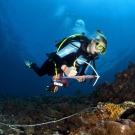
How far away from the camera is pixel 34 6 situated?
4122cm

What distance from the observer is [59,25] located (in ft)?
150

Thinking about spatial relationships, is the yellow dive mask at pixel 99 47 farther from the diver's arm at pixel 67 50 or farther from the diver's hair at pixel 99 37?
the diver's arm at pixel 67 50

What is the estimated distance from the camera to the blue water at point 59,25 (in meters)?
40.8

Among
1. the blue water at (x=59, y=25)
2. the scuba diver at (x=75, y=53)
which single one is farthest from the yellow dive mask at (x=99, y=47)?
the blue water at (x=59, y=25)

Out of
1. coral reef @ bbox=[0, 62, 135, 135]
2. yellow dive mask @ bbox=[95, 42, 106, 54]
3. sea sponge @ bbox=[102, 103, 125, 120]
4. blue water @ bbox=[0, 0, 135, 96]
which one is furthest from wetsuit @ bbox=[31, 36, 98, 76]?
blue water @ bbox=[0, 0, 135, 96]

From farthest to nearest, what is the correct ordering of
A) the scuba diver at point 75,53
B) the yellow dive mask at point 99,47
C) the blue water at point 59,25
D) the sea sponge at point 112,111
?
1. the blue water at point 59,25
2. the scuba diver at point 75,53
3. the yellow dive mask at point 99,47
4. the sea sponge at point 112,111

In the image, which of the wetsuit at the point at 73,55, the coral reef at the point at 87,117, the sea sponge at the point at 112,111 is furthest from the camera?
the wetsuit at the point at 73,55

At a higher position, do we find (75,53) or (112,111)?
(75,53)

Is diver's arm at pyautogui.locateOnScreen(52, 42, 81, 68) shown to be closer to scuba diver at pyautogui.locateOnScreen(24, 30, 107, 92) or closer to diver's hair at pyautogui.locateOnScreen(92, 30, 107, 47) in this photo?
scuba diver at pyautogui.locateOnScreen(24, 30, 107, 92)


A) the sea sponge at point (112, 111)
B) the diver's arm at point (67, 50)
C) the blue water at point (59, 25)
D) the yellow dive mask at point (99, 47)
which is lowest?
the sea sponge at point (112, 111)

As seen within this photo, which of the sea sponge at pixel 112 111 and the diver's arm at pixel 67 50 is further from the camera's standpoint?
the diver's arm at pixel 67 50

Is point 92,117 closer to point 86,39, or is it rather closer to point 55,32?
point 86,39

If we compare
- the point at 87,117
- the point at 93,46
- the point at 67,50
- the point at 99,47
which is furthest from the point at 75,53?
the point at 87,117

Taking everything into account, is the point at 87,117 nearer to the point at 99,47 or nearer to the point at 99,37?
the point at 99,47
